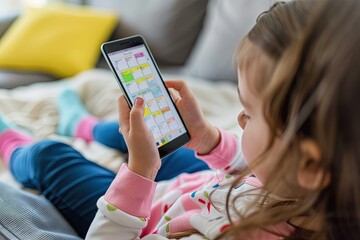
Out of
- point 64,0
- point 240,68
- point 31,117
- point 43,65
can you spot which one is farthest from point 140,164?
point 64,0

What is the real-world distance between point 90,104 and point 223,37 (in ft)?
1.67

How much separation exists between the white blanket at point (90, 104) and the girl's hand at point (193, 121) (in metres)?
0.27

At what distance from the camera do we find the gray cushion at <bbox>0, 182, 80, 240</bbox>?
687 mm

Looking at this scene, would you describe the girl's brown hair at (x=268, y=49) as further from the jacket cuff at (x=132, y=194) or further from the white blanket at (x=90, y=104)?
the white blanket at (x=90, y=104)

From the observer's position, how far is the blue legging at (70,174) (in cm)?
83

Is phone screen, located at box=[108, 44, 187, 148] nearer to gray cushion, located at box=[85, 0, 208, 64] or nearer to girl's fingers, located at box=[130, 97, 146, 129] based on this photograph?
girl's fingers, located at box=[130, 97, 146, 129]

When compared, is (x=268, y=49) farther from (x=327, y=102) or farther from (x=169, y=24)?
(x=169, y=24)

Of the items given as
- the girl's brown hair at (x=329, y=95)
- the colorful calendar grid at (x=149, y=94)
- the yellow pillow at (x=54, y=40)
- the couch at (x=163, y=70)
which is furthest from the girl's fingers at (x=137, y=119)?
the yellow pillow at (x=54, y=40)

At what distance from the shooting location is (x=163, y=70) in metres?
1.80

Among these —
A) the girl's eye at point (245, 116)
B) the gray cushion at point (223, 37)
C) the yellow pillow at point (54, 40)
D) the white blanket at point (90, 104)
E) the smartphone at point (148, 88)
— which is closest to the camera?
the girl's eye at point (245, 116)

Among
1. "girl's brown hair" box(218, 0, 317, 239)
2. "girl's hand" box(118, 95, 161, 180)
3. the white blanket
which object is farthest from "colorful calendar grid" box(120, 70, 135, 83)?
the white blanket

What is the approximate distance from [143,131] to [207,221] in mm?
161

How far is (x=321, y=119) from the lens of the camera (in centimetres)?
46

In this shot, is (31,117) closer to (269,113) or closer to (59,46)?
(59,46)
